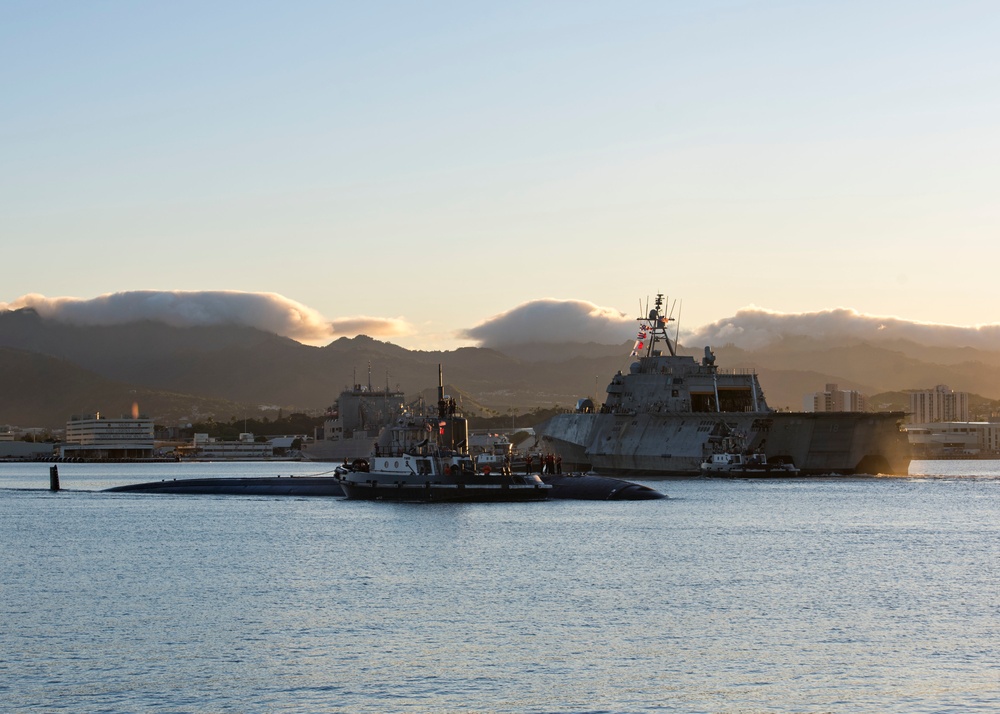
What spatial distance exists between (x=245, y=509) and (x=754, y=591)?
5675 centimetres

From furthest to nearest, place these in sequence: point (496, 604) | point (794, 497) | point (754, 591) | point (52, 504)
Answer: point (52, 504) < point (794, 497) < point (754, 591) < point (496, 604)

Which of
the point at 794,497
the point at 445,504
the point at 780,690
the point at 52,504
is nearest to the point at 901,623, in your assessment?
the point at 780,690

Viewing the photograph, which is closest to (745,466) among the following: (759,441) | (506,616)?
(759,441)

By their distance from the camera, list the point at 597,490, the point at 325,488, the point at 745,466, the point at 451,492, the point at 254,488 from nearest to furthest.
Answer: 1. the point at 451,492
2. the point at 597,490
3. the point at 325,488
4. the point at 254,488
5. the point at 745,466

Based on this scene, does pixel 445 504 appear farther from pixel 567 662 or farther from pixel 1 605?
pixel 567 662

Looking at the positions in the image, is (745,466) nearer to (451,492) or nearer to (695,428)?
(695,428)

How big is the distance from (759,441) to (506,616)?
3294 inches

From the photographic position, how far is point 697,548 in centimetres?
5806

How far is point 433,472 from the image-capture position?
85125 millimetres

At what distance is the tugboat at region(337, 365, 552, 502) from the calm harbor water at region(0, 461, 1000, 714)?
11.2 m

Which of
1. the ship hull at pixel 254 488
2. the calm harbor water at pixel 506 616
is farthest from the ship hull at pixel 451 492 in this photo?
the ship hull at pixel 254 488

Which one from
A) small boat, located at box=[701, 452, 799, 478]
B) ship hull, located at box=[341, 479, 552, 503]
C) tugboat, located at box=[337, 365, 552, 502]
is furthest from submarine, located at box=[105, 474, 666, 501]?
small boat, located at box=[701, 452, 799, 478]

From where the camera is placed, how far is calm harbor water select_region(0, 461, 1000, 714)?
2892 centimetres

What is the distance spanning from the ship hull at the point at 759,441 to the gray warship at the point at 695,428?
10 centimetres
